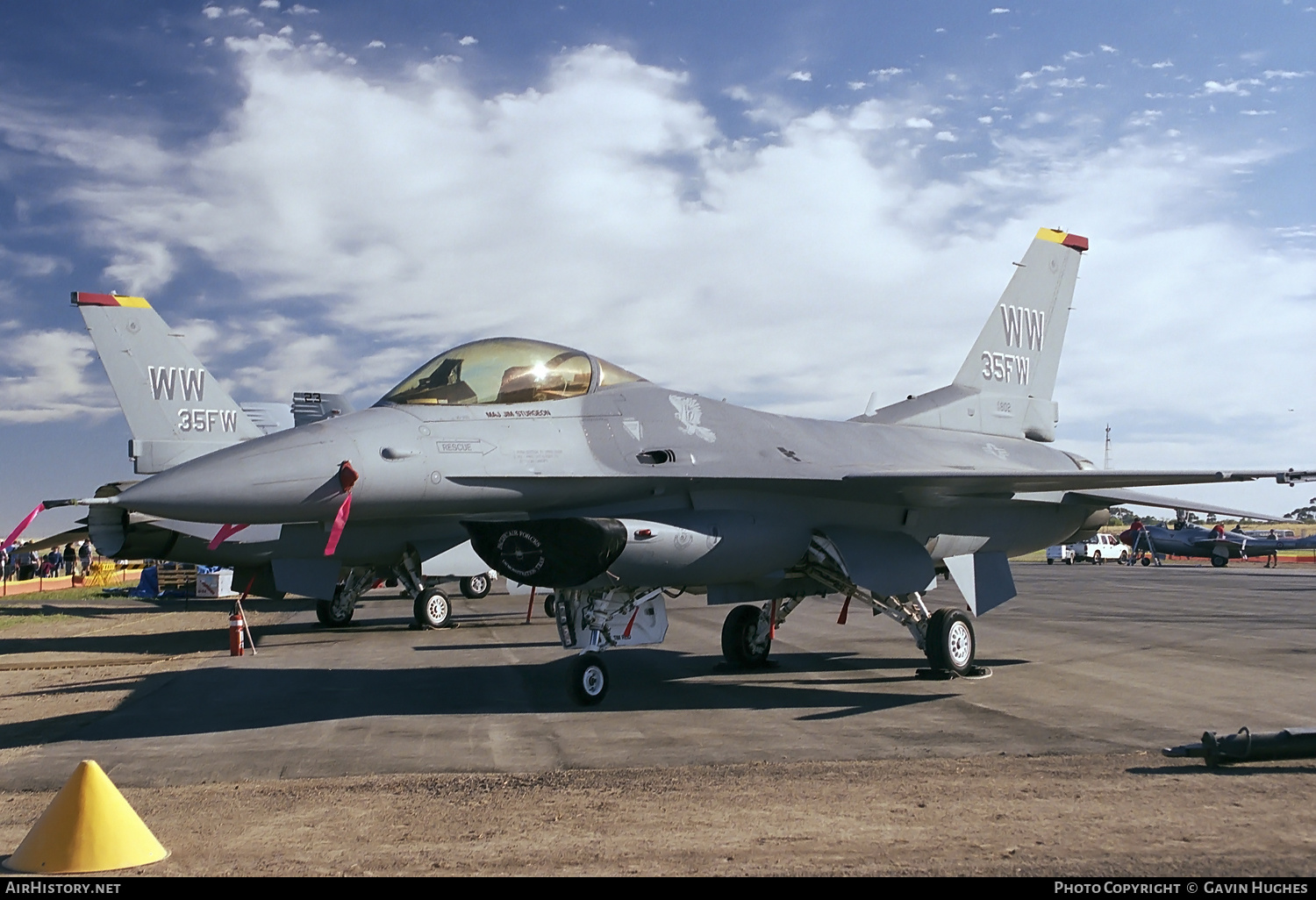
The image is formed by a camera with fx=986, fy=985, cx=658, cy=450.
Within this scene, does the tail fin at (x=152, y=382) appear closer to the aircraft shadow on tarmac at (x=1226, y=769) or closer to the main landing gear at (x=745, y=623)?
the main landing gear at (x=745, y=623)

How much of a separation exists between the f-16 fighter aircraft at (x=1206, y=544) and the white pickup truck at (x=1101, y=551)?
149cm

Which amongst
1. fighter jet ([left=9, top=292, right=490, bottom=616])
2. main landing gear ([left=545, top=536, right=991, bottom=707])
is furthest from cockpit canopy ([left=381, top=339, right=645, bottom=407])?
fighter jet ([left=9, top=292, right=490, bottom=616])

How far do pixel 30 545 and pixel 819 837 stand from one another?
1659cm

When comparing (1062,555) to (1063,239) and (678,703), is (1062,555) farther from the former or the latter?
(678,703)

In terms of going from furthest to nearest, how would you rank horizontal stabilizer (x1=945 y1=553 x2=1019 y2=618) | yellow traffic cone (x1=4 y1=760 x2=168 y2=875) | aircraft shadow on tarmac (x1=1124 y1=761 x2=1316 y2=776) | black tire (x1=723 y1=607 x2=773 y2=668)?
black tire (x1=723 y1=607 x2=773 y2=668), horizontal stabilizer (x1=945 y1=553 x2=1019 y2=618), aircraft shadow on tarmac (x1=1124 y1=761 x2=1316 y2=776), yellow traffic cone (x1=4 y1=760 x2=168 y2=875)

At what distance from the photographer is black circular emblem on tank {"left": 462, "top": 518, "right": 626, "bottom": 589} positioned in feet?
28.8

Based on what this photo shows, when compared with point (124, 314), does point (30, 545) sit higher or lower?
lower

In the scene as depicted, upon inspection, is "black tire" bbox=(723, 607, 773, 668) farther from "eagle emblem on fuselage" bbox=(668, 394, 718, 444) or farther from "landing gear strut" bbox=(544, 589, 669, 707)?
"eagle emblem on fuselage" bbox=(668, 394, 718, 444)

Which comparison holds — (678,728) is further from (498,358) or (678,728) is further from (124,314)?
(124,314)

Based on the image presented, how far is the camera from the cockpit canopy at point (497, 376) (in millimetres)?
8992

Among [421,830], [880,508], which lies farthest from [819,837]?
[880,508]

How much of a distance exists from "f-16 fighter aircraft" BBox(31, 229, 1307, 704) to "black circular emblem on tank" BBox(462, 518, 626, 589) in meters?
0.02

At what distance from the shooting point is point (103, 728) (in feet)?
29.6

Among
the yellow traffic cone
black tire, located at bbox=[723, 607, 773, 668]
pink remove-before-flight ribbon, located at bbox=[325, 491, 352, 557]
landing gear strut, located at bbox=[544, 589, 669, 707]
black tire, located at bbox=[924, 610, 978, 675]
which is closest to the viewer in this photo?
the yellow traffic cone
